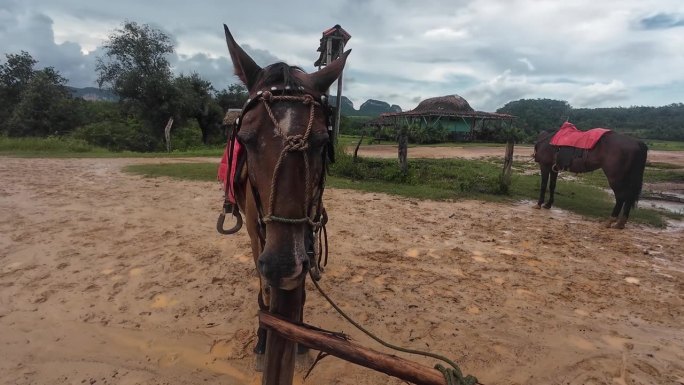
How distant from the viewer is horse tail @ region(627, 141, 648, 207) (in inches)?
296

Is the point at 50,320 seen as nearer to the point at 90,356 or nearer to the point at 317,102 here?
the point at 90,356

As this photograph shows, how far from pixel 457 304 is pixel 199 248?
3.72 metres

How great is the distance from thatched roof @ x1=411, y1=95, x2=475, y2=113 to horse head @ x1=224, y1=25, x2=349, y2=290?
3566cm

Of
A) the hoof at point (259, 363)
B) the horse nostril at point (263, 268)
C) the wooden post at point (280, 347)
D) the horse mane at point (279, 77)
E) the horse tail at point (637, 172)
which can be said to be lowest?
the hoof at point (259, 363)

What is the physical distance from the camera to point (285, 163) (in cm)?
162

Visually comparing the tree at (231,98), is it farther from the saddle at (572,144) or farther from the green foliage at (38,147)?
the saddle at (572,144)

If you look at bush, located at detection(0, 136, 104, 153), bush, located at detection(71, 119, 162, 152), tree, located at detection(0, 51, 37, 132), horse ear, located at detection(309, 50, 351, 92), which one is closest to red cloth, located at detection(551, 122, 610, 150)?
horse ear, located at detection(309, 50, 351, 92)

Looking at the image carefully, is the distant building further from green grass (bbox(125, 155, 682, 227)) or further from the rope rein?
the rope rein

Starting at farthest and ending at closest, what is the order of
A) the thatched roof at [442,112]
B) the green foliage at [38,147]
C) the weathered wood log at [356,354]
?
the thatched roof at [442,112] → the green foliage at [38,147] → the weathered wood log at [356,354]

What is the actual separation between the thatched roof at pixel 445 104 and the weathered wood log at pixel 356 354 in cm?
3615

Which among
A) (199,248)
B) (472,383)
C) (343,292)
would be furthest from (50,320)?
(472,383)

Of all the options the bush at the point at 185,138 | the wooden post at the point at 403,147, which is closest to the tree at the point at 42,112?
the bush at the point at 185,138

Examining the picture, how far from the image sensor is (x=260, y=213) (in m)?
1.84

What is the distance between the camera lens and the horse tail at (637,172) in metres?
7.51
